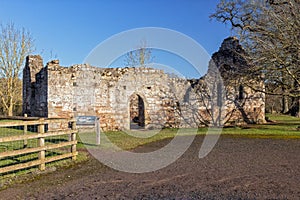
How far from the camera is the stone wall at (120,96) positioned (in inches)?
643

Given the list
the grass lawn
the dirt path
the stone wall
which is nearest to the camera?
the dirt path

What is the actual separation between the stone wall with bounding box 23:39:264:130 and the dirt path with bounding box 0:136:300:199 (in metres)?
8.59

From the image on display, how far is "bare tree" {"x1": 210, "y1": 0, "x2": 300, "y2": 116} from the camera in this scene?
555 inches

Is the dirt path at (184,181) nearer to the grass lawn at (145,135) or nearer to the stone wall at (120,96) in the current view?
the grass lawn at (145,135)

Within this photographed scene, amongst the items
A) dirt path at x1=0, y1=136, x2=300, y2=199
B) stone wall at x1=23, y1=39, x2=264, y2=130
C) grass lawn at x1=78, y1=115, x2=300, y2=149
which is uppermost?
stone wall at x1=23, y1=39, x2=264, y2=130

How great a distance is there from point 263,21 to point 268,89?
6237 mm

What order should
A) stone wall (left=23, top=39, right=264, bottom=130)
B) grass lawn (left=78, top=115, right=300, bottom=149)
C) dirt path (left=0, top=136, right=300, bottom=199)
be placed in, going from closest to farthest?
dirt path (left=0, top=136, right=300, bottom=199) < grass lawn (left=78, top=115, right=300, bottom=149) < stone wall (left=23, top=39, right=264, bottom=130)

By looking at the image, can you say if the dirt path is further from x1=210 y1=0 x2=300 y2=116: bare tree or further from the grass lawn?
x1=210 y1=0 x2=300 y2=116: bare tree

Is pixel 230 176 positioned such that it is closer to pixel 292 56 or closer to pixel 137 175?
pixel 137 175

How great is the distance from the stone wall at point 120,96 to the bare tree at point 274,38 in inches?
165

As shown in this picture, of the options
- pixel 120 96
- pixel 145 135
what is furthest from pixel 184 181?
pixel 120 96

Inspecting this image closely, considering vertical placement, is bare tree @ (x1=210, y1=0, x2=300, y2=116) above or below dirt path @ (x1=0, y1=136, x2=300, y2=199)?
above

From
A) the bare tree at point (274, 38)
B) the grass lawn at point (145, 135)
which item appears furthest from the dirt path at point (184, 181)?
the bare tree at point (274, 38)

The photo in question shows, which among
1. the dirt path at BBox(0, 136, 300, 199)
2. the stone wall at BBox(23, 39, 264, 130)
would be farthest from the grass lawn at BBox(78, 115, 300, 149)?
the dirt path at BBox(0, 136, 300, 199)
